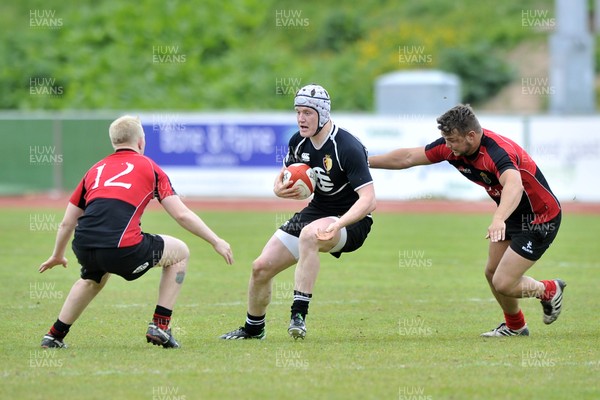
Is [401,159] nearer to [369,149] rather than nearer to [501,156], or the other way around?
[501,156]

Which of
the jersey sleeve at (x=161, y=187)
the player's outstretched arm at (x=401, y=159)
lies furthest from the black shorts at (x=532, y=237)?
the jersey sleeve at (x=161, y=187)

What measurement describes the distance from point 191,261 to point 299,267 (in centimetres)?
602

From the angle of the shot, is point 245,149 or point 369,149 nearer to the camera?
point 369,149

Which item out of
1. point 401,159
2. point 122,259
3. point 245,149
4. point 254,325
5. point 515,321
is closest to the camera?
point 122,259

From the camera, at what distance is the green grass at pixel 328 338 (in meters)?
6.06

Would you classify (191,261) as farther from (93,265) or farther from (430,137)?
(430,137)

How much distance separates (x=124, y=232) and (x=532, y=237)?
3.25 m

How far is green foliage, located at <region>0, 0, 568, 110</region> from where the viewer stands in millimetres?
34000

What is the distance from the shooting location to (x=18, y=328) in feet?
27.3

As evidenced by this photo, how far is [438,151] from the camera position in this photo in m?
8.20

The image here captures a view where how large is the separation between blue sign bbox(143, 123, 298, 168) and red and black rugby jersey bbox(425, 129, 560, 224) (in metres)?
15.2

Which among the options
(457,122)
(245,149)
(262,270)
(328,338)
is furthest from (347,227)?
(245,149)

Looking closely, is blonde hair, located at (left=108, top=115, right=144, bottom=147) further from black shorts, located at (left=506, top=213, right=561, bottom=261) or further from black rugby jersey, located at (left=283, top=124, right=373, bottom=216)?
black shorts, located at (left=506, top=213, right=561, bottom=261)

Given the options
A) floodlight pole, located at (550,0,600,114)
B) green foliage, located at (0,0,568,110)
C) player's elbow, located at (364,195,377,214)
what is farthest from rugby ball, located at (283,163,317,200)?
green foliage, located at (0,0,568,110)
